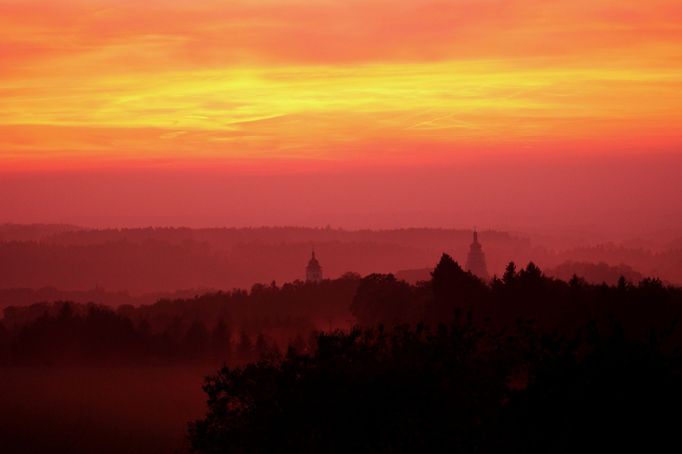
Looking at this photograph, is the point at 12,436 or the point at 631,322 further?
the point at 631,322

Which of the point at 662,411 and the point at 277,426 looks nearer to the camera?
the point at 662,411

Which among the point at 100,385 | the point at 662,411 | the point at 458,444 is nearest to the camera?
the point at 662,411

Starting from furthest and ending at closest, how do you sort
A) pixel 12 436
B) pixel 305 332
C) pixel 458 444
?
pixel 305 332 → pixel 12 436 → pixel 458 444

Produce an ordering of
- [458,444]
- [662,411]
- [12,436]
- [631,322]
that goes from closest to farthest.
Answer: [662,411], [458,444], [12,436], [631,322]

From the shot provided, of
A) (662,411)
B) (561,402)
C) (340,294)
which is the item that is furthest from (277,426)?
(340,294)

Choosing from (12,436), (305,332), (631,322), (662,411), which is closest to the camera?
(662,411)

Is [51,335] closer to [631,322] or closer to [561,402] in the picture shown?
[631,322]

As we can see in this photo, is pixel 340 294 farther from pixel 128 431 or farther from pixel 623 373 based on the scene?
pixel 623 373

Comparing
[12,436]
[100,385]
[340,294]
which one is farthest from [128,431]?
[340,294]

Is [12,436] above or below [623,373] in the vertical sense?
below

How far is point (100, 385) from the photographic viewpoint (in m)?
95.2

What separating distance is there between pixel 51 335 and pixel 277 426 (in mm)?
80840

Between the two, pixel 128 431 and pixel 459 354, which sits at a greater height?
pixel 459 354

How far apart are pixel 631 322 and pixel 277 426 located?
44108mm
